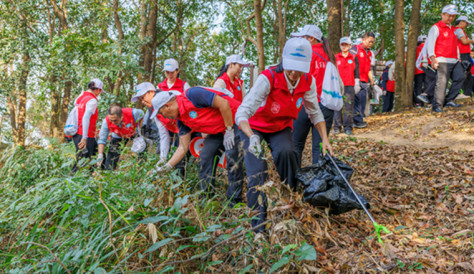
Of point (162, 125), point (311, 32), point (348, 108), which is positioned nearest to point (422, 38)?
point (348, 108)

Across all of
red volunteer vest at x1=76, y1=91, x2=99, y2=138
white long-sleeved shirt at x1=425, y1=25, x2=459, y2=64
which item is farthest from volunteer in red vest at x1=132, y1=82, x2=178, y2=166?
white long-sleeved shirt at x1=425, y1=25, x2=459, y2=64

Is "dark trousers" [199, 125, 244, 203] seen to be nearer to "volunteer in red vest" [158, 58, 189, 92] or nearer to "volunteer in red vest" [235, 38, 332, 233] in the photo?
"volunteer in red vest" [235, 38, 332, 233]

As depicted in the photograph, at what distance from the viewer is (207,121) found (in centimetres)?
395

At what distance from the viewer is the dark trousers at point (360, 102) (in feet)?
26.7

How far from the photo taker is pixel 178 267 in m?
2.45

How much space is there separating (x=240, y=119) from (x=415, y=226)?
1885mm

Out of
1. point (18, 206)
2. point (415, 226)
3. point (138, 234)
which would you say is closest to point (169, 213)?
point (138, 234)

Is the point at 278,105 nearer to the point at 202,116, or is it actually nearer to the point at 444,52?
the point at 202,116

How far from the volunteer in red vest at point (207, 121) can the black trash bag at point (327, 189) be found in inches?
32.3

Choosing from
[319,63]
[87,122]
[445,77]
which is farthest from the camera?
[445,77]

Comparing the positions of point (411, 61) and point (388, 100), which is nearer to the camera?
A: point (411, 61)

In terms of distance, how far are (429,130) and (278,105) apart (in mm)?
4234

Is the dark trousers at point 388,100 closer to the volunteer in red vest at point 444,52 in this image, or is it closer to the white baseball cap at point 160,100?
the volunteer in red vest at point 444,52

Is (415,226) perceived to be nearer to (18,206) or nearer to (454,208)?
(454,208)
